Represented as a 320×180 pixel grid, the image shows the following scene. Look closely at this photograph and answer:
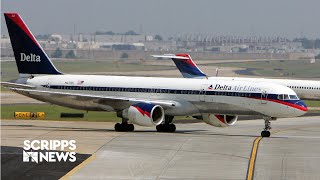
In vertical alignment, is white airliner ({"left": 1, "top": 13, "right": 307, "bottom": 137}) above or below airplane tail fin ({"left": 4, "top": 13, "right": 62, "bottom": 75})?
below

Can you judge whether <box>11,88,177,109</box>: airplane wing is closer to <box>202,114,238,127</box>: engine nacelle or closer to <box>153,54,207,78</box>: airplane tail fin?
<box>202,114,238,127</box>: engine nacelle

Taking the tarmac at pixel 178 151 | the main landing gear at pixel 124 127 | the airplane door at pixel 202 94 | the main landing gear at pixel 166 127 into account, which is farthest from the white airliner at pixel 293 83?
the airplane door at pixel 202 94

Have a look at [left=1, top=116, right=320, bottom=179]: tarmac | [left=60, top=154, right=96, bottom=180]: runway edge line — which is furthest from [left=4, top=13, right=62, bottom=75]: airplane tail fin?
[left=60, top=154, right=96, bottom=180]: runway edge line

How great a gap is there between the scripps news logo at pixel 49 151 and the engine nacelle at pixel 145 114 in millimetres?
6888

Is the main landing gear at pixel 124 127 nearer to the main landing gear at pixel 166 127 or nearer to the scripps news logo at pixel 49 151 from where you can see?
the main landing gear at pixel 166 127

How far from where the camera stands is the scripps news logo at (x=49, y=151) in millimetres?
38875

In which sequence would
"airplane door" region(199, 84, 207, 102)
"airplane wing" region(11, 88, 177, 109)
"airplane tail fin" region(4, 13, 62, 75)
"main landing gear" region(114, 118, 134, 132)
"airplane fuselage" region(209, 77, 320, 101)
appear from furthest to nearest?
"airplane fuselage" region(209, 77, 320, 101), "airplane tail fin" region(4, 13, 62, 75), "main landing gear" region(114, 118, 134, 132), "airplane wing" region(11, 88, 177, 109), "airplane door" region(199, 84, 207, 102)

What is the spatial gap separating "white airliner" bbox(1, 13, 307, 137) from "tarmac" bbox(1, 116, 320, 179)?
4.29 feet

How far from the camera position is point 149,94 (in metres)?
56.5

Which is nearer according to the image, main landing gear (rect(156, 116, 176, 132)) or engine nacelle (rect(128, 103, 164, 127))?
Result: engine nacelle (rect(128, 103, 164, 127))

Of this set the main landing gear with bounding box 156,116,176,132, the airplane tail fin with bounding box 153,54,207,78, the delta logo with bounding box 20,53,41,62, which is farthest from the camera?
the airplane tail fin with bounding box 153,54,207,78

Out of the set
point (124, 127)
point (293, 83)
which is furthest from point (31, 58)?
point (293, 83)

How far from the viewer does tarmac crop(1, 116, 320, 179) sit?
35156mm

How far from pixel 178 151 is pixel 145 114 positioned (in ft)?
34.2
